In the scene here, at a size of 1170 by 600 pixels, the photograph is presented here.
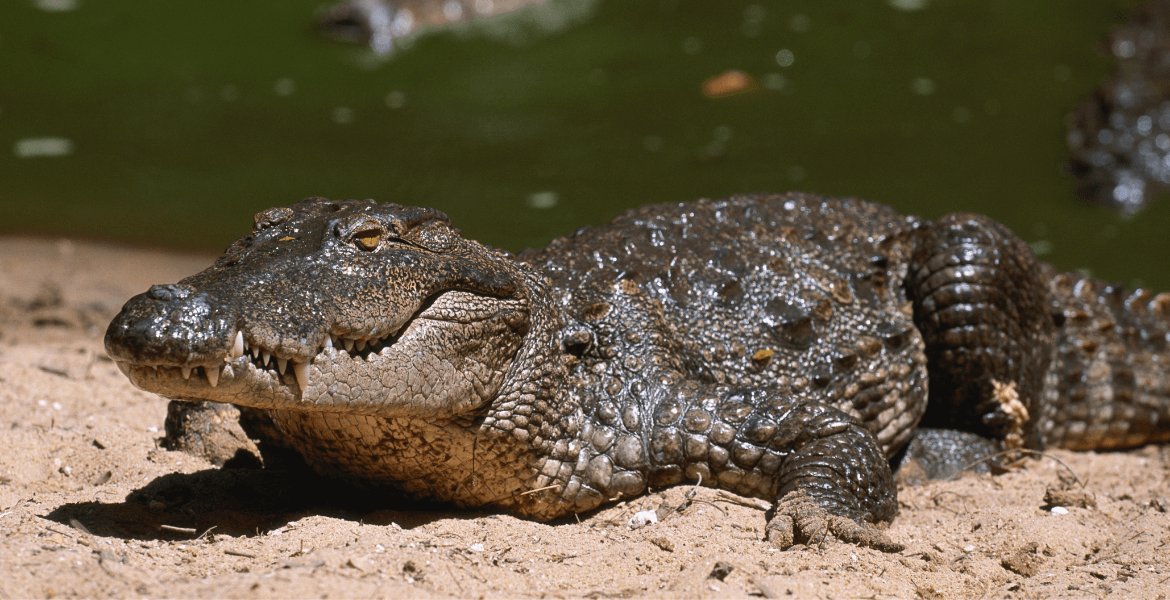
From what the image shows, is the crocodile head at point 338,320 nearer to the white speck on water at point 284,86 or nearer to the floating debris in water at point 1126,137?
the floating debris in water at point 1126,137

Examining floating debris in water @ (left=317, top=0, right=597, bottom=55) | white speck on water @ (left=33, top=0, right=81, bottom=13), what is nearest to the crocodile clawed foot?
floating debris in water @ (left=317, top=0, right=597, bottom=55)

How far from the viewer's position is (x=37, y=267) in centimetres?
711

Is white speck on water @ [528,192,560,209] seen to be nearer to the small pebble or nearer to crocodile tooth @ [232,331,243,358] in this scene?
the small pebble

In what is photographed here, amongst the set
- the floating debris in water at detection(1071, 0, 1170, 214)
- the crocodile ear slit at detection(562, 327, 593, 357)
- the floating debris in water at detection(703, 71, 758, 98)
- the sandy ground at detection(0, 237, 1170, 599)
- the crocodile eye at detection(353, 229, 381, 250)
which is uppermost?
the floating debris in water at detection(703, 71, 758, 98)

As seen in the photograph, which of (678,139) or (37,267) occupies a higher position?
(678,139)

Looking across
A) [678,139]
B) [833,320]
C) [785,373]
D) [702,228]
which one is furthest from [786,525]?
[678,139]

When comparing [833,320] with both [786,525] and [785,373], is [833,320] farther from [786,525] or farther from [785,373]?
[786,525]

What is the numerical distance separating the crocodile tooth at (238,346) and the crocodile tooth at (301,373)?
0.58 feet

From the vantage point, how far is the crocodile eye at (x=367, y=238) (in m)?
3.07

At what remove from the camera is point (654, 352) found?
3.74 m

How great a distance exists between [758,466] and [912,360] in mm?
1076

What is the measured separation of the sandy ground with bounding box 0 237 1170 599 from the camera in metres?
2.54

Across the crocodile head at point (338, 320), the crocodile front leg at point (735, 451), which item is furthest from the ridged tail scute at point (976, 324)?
the crocodile head at point (338, 320)

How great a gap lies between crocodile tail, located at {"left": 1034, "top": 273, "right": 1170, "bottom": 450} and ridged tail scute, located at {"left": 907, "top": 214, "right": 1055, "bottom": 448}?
1.11 ft
